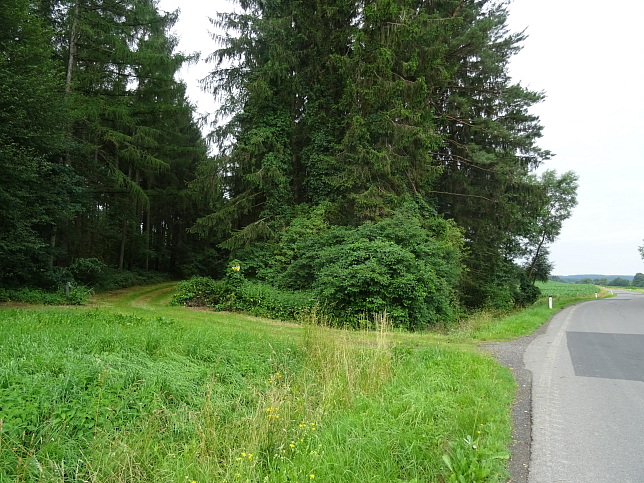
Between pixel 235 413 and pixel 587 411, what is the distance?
14.3 feet

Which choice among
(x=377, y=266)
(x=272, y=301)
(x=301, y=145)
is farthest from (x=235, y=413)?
(x=301, y=145)

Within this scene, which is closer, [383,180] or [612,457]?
[612,457]

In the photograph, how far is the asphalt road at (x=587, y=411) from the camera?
345cm

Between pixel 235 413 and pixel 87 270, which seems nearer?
pixel 235 413

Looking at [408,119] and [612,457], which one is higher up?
[408,119]

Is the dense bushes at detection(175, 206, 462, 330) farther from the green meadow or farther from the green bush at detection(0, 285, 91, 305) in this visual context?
the green meadow

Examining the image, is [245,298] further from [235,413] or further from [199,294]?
[235,413]

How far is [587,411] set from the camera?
4.88 meters

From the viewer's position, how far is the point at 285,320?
1379 centimetres

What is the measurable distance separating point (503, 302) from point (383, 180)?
11369 mm

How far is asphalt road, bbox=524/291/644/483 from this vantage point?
3.45 m

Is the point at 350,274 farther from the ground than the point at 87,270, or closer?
farther from the ground

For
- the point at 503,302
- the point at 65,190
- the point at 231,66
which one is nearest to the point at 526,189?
the point at 503,302

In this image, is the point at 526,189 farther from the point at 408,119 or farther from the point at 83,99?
the point at 83,99
